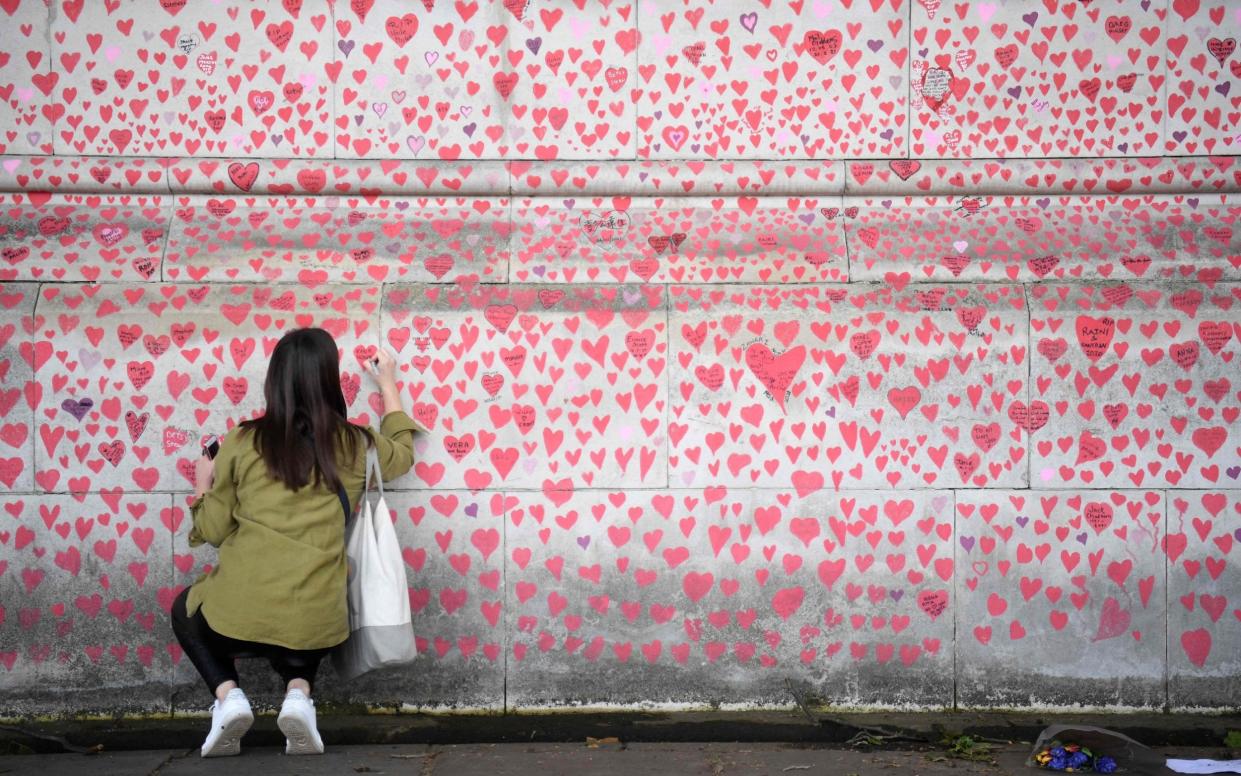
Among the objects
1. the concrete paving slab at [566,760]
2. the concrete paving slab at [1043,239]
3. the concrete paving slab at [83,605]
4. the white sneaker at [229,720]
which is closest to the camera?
the white sneaker at [229,720]

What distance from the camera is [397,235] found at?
199 inches

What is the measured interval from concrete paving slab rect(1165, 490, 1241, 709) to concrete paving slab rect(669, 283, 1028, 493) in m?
0.81

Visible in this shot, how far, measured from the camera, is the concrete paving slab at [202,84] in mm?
5094

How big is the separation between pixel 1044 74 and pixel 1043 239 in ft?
2.59

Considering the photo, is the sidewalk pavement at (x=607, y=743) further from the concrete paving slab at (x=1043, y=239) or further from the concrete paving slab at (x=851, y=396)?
the concrete paving slab at (x=1043, y=239)

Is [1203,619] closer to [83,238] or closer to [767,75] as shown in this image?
[767,75]

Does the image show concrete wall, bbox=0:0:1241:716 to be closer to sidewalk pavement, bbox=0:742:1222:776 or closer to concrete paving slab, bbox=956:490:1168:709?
concrete paving slab, bbox=956:490:1168:709

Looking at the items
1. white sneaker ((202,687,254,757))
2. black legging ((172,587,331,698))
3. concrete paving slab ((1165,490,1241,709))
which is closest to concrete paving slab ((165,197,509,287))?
black legging ((172,587,331,698))

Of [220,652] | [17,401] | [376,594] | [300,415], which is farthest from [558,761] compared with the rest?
[17,401]

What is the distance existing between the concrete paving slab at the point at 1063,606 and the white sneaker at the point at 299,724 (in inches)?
109

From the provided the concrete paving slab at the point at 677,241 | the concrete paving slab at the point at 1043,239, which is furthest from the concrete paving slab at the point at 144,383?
the concrete paving slab at the point at 1043,239

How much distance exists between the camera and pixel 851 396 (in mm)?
4922

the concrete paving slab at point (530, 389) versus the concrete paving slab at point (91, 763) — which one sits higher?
the concrete paving slab at point (530, 389)

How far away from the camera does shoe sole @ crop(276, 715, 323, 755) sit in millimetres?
4148
